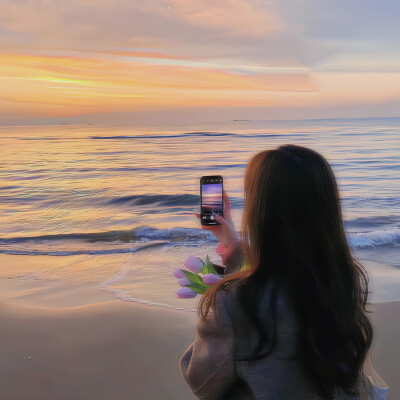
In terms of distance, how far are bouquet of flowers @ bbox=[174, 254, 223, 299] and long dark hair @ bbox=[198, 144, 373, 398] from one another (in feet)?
0.59

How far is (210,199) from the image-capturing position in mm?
1917

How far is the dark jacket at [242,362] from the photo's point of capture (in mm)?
1308

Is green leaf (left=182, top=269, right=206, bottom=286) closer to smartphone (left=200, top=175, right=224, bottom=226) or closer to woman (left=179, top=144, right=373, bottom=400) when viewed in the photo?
woman (left=179, top=144, right=373, bottom=400)

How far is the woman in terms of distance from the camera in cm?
131

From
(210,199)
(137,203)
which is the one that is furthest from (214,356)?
(137,203)

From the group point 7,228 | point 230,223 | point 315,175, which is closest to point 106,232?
point 7,228

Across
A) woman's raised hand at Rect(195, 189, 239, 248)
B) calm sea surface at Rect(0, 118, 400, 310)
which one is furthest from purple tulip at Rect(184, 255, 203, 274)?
calm sea surface at Rect(0, 118, 400, 310)

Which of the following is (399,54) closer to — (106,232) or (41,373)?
(106,232)

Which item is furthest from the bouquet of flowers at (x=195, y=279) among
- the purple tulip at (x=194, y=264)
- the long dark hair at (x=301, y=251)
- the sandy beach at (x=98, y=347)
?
the sandy beach at (x=98, y=347)

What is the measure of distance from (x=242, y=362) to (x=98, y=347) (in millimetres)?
2732

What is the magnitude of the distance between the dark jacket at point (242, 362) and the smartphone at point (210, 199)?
1.92 feet

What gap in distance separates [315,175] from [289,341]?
415mm

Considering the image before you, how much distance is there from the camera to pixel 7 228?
9414 mm

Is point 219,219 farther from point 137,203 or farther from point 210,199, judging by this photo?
point 137,203
